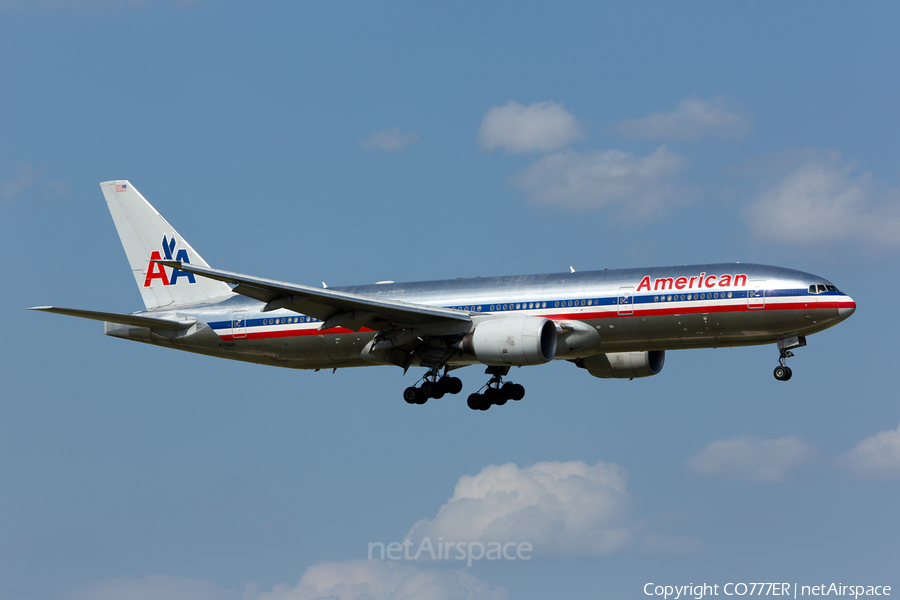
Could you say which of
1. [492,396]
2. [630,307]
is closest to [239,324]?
[492,396]

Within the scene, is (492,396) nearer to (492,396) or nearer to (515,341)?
(492,396)

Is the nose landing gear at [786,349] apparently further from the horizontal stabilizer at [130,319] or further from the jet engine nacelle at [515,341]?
the horizontal stabilizer at [130,319]

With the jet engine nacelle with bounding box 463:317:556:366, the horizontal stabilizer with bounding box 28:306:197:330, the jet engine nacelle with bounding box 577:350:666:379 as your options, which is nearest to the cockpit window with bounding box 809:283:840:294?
the jet engine nacelle with bounding box 577:350:666:379

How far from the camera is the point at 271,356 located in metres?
44.9

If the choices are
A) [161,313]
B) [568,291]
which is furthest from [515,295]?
[161,313]

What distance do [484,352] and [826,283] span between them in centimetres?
1251

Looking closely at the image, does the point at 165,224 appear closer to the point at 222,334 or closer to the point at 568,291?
the point at 222,334

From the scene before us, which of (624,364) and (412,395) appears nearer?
(412,395)

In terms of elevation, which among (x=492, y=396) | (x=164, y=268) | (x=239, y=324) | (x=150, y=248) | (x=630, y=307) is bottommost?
(x=492, y=396)

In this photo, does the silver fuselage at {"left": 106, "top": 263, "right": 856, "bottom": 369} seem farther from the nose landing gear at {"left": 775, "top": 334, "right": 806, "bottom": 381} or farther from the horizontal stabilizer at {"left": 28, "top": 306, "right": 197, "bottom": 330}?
the horizontal stabilizer at {"left": 28, "top": 306, "right": 197, "bottom": 330}

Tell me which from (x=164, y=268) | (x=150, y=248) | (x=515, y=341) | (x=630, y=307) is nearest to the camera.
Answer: (x=515, y=341)

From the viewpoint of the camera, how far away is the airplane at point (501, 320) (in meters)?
37.4

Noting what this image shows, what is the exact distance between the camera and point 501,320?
3853 centimetres

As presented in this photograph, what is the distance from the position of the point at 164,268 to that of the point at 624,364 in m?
21.5
